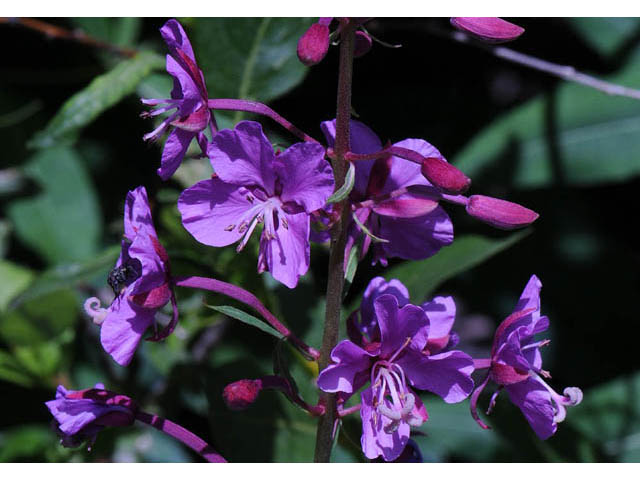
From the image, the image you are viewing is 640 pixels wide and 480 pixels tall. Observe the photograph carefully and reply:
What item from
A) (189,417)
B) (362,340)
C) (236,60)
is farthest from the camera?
(189,417)

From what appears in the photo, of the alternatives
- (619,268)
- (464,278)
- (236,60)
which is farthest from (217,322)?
(619,268)

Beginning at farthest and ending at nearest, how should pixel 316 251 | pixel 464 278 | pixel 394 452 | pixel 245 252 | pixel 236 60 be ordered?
pixel 464 278 < pixel 316 251 < pixel 236 60 < pixel 245 252 < pixel 394 452

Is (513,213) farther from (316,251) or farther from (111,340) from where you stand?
(316,251)

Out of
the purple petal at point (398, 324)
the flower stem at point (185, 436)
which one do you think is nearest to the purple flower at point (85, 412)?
the flower stem at point (185, 436)

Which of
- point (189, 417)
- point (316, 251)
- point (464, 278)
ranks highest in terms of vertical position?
point (316, 251)

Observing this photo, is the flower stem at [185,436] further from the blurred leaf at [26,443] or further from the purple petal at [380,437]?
the blurred leaf at [26,443]

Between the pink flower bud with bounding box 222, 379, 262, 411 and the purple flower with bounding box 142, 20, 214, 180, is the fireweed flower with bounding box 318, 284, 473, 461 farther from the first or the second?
the purple flower with bounding box 142, 20, 214, 180
